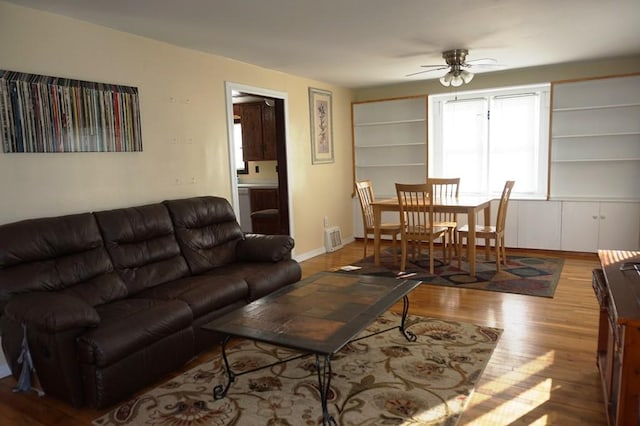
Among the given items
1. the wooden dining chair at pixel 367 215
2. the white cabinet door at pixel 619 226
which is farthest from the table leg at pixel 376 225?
the white cabinet door at pixel 619 226

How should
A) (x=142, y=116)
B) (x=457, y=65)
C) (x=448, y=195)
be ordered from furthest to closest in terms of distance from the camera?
(x=448, y=195) → (x=457, y=65) → (x=142, y=116)

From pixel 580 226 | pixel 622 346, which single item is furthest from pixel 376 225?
pixel 622 346

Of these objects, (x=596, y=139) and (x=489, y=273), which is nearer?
(x=489, y=273)

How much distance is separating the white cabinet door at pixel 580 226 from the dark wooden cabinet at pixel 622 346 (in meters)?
→ 3.40

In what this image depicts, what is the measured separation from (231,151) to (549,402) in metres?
3.46

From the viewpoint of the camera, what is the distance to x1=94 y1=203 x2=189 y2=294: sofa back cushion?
10.4 feet

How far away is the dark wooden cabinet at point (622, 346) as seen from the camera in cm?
168

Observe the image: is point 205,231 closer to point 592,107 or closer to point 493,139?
point 493,139

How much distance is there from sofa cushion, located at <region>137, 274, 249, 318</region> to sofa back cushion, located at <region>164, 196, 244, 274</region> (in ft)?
1.08

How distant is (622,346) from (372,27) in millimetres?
2819

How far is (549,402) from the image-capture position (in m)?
2.33

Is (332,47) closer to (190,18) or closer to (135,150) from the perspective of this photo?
(190,18)

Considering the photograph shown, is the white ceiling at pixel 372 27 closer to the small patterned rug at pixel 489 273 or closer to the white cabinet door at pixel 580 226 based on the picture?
the white cabinet door at pixel 580 226

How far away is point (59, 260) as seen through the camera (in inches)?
112
